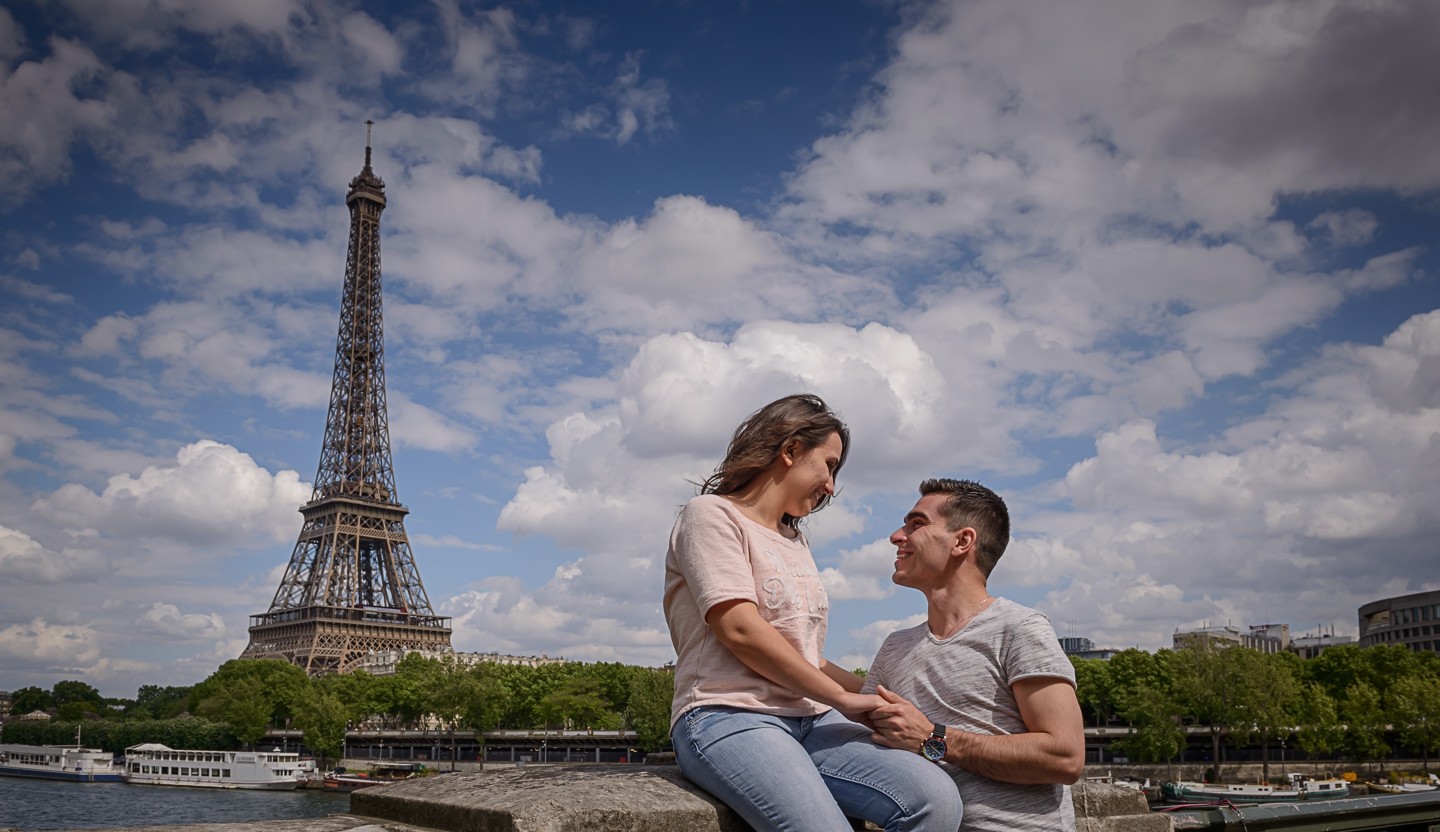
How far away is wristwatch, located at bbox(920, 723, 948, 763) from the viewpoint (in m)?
3.16

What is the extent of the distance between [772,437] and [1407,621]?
107 m

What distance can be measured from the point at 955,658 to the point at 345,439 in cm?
8354

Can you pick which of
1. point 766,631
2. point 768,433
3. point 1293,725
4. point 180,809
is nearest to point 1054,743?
point 766,631

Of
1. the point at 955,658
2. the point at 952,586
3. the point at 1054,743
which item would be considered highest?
the point at 952,586

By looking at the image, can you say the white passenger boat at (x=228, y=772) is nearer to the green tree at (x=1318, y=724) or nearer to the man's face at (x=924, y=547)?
the green tree at (x=1318, y=724)

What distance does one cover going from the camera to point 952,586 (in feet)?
11.5

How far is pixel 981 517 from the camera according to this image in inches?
140

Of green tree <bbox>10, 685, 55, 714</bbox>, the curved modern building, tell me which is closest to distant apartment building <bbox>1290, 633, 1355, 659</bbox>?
the curved modern building

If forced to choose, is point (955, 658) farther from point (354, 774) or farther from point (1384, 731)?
point (354, 774)

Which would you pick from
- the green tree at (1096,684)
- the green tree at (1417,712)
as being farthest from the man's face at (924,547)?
the green tree at (1096,684)

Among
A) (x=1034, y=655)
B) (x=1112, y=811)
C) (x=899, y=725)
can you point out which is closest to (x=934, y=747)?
(x=899, y=725)

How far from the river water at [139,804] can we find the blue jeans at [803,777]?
3304 cm

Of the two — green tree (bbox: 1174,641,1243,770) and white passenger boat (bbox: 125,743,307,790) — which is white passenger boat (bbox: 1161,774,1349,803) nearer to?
green tree (bbox: 1174,641,1243,770)

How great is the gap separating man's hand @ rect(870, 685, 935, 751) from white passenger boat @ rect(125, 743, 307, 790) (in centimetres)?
5826
